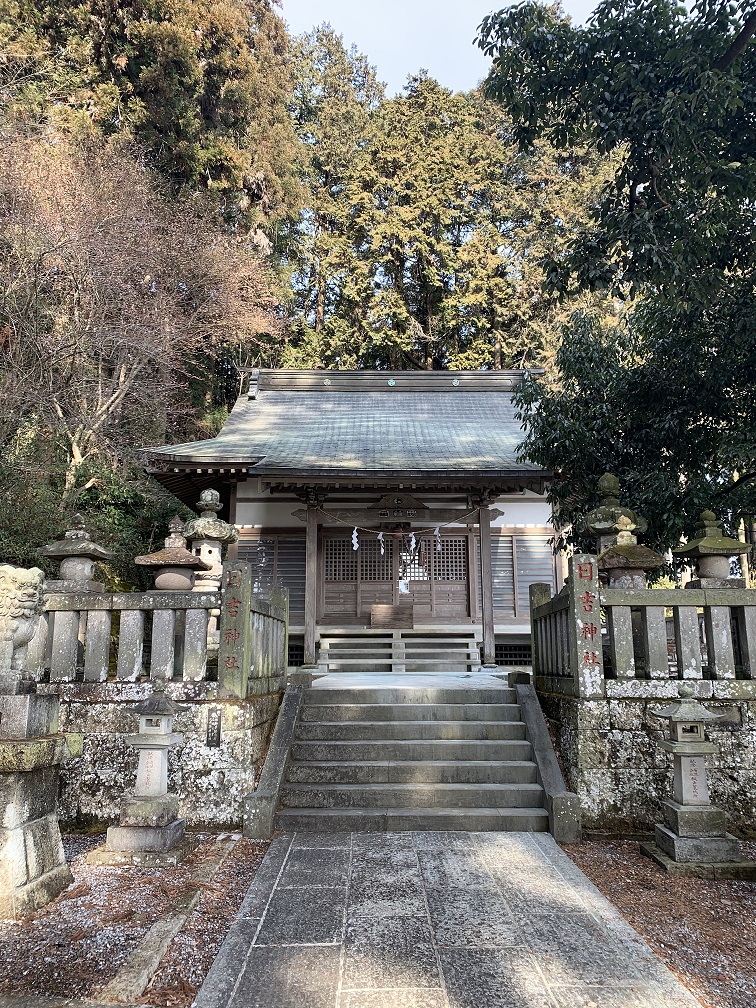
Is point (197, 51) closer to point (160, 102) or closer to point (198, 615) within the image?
point (160, 102)

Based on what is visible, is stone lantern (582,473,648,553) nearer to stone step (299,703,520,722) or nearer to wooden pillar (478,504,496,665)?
stone step (299,703,520,722)

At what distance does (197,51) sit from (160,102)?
2.02 metres

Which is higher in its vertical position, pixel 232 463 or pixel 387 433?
pixel 387 433

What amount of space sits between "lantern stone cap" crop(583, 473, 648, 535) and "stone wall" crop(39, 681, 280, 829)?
4266 mm

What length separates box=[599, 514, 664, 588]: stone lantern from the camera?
249 inches

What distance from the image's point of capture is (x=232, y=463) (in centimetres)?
1118

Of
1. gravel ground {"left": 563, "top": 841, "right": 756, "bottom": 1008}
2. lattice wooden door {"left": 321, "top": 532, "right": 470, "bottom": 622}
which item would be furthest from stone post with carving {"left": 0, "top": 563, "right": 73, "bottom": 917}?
lattice wooden door {"left": 321, "top": 532, "right": 470, "bottom": 622}

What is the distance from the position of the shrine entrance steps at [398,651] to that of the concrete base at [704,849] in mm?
6082

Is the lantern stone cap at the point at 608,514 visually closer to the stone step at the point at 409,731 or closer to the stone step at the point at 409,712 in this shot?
the stone step at the point at 409,712

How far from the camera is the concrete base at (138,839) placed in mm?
4660

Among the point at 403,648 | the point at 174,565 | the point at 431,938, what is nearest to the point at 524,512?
the point at 403,648

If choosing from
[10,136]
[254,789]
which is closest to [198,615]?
[254,789]

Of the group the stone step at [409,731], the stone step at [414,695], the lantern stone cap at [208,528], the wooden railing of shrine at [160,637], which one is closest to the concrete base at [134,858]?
the wooden railing of shrine at [160,637]

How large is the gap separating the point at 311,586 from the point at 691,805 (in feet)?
24.9
